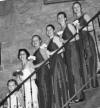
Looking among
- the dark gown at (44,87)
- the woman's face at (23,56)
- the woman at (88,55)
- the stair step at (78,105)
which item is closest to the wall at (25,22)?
the woman's face at (23,56)

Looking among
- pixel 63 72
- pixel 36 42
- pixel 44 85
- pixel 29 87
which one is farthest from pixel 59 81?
pixel 36 42

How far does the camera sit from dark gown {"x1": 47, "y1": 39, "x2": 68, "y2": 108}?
5418mm

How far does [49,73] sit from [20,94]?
0.79 metres

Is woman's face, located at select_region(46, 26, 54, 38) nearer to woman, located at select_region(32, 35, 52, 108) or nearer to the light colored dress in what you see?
woman, located at select_region(32, 35, 52, 108)

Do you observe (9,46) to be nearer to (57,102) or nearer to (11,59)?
(11,59)

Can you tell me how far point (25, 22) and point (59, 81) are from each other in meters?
2.24

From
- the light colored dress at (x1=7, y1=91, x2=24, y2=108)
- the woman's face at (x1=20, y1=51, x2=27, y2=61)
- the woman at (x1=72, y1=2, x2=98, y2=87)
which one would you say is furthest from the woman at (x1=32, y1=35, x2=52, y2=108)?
the woman at (x1=72, y1=2, x2=98, y2=87)

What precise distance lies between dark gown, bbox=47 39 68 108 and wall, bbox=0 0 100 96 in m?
1.23

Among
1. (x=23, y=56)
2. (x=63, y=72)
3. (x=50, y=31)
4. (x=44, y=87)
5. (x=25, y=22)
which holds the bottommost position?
(x=44, y=87)

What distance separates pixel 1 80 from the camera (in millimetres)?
6457

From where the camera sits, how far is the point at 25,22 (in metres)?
7.14

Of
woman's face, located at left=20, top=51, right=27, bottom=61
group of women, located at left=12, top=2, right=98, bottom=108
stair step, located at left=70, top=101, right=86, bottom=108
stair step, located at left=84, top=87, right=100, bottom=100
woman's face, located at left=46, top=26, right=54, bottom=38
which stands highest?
woman's face, located at left=46, top=26, right=54, bottom=38

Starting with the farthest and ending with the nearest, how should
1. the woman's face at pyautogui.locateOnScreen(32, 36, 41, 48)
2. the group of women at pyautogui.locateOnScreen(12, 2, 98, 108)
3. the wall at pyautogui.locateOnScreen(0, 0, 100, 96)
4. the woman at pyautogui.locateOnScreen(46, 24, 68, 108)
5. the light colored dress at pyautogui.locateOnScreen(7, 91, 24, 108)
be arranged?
1. the wall at pyautogui.locateOnScreen(0, 0, 100, 96)
2. the woman's face at pyautogui.locateOnScreen(32, 36, 41, 48)
3. the light colored dress at pyautogui.locateOnScreen(7, 91, 24, 108)
4. the woman at pyautogui.locateOnScreen(46, 24, 68, 108)
5. the group of women at pyautogui.locateOnScreen(12, 2, 98, 108)

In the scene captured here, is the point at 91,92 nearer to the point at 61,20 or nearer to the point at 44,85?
the point at 44,85
